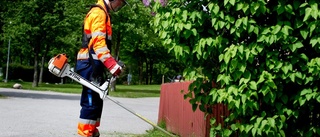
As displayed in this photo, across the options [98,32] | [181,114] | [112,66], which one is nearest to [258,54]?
[112,66]

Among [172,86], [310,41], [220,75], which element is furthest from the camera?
[172,86]

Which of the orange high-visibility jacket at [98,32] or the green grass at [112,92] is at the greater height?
the orange high-visibility jacket at [98,32]

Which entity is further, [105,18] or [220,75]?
[105,18]

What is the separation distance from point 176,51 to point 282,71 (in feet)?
3.17

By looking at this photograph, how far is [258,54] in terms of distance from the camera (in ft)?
16.4

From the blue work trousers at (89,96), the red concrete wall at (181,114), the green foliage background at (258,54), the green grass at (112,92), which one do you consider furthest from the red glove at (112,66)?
the green grass at (112,92)

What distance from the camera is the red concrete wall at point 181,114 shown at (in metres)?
7.51

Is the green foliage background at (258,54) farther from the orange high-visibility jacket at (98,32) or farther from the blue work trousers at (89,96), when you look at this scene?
the blue work trousers at (89,96)

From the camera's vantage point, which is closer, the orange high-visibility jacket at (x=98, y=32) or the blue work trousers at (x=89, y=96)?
the orange high-visibility jacket at (x=98, y=32)

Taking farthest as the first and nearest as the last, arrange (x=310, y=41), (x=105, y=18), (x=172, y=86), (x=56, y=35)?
(x=56, y=35)
(x=172, y=86)
(x=105, y=18)
(x=310, y=41)

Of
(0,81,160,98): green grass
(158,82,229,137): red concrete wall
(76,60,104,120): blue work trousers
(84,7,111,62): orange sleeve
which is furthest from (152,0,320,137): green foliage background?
(0,81,160,98): green grass

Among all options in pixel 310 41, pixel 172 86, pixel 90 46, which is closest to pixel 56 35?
pixel 172 86

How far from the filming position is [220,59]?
197 inches

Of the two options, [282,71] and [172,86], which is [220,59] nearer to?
[282,71]
